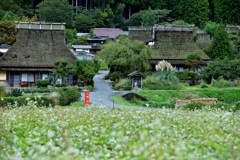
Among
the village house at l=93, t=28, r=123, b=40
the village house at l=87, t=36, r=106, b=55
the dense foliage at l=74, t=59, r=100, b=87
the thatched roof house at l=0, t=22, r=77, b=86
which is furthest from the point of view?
the village house at l=93, t=28, r=123, b=40

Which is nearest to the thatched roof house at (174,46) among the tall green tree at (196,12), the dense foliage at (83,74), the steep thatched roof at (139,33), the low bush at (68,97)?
the steep thatched roof at (139,33)

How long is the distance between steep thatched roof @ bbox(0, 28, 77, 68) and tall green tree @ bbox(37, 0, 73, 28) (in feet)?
102

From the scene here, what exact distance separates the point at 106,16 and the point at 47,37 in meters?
46.5

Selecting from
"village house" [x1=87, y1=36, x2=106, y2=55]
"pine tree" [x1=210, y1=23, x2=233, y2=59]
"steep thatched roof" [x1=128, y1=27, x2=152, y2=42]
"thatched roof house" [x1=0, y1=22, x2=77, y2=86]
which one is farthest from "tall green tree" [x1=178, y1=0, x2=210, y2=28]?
"thatched roof house" [x1=0, y1=22, x2=77, y2=86]

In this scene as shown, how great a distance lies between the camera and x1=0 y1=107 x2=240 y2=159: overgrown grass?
596 centimetres

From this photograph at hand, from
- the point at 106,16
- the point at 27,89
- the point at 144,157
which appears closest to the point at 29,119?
the point at 144,157

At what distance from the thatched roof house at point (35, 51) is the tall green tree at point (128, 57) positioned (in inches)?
194

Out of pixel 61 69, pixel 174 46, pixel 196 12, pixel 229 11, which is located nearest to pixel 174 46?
pixel 174 46

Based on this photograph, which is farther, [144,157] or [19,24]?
[19,24]

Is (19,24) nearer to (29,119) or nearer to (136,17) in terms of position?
(29,119)

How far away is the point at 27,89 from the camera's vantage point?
26.8m

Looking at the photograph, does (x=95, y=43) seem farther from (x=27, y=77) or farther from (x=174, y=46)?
(x=27, y=77)

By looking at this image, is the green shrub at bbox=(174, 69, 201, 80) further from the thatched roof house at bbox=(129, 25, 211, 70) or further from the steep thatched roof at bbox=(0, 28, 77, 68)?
the steep thatched roof at bbox=(0, 28, 77, 68)

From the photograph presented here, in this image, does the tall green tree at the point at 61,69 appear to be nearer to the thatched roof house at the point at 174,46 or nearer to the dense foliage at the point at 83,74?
the dense foliage at the point at 83,74
